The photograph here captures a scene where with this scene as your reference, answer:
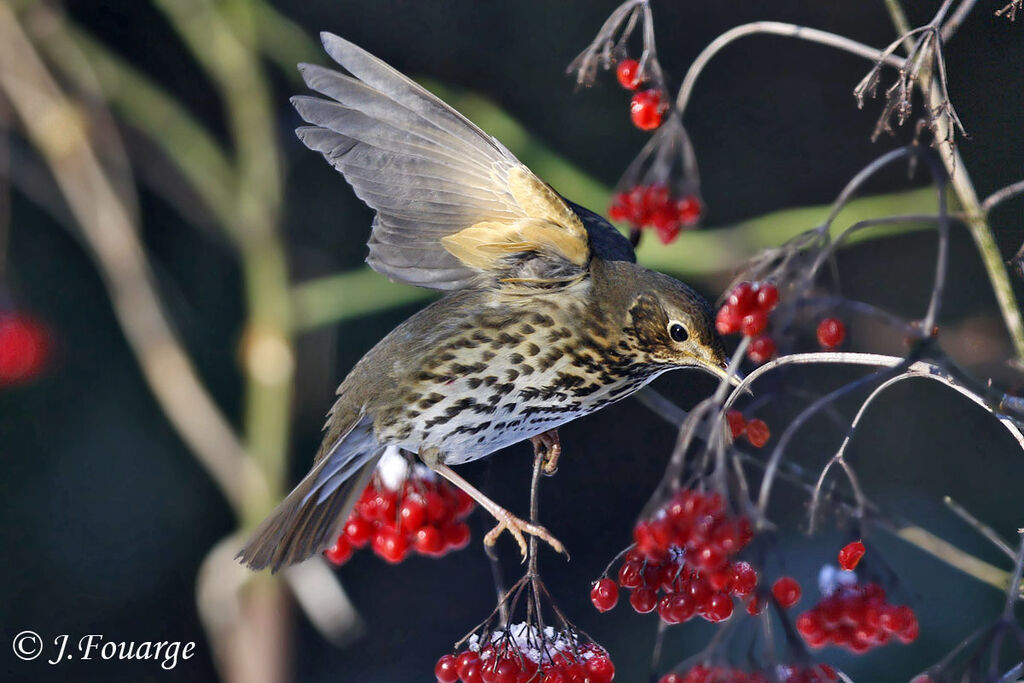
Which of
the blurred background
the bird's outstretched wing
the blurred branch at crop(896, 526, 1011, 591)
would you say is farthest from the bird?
the blurred background

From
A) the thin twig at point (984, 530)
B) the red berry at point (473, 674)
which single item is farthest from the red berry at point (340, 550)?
the thin twig at point (984, 530)

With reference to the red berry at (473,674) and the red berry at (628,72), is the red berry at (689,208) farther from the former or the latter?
the red berry at (473,674)

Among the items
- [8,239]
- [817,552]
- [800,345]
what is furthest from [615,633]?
[8,239]

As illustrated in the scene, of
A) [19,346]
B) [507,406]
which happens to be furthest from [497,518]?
[19,346]

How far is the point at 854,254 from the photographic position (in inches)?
37.0

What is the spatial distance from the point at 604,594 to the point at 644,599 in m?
0.03

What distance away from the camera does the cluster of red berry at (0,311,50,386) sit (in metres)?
0.95

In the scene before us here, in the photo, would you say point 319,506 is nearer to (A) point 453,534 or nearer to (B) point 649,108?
(A) point 453,534

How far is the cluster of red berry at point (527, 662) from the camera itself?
0.51m

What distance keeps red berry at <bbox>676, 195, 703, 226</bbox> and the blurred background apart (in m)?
0.28

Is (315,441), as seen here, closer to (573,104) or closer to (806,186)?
(573,104)

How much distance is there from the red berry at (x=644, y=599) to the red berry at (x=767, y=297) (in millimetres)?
165

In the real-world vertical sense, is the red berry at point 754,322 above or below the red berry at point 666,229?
above

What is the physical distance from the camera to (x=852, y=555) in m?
0.47
